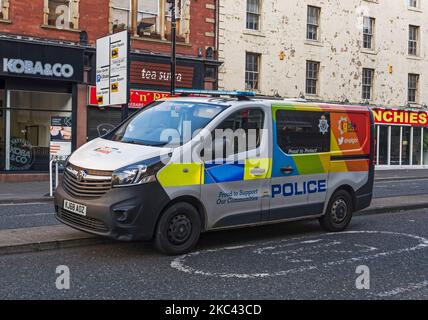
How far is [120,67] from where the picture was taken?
15.4 metres

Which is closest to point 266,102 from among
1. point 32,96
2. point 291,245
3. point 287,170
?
point 287,170

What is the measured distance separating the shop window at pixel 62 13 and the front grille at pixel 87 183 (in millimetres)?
14239

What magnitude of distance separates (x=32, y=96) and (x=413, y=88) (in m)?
21.5

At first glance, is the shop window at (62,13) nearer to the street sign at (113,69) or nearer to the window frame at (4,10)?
the window frame at (4,10)

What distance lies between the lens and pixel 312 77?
27.0m

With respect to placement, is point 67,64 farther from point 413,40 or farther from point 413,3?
point 413,3

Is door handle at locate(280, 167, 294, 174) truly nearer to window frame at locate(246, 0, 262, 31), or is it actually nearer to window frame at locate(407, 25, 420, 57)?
window frame at locate(246, 0, 262, 31)

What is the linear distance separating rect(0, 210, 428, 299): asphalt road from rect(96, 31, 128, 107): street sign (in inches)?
309

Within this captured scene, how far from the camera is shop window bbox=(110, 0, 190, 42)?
21406mm
